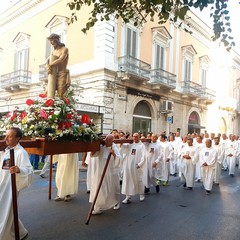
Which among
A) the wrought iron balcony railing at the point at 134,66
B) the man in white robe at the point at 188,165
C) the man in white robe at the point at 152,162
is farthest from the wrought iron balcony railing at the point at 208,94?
the man in white robe at the point at 152,162

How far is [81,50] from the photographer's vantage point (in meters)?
18.5

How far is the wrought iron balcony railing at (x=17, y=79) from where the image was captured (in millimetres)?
22434

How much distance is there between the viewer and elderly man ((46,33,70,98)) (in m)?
6.28

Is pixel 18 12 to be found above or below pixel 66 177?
above

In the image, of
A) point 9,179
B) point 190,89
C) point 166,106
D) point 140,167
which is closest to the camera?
point 9,179

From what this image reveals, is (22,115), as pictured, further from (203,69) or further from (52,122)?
(203,69)

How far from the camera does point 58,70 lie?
21.1ft

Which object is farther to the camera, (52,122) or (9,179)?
(52,122)

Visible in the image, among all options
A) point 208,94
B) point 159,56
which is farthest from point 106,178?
point 208,94

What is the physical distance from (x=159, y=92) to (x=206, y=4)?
1649 centimetres

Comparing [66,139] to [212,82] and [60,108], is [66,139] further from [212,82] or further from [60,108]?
[212,82]

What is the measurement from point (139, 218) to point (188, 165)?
4.49m

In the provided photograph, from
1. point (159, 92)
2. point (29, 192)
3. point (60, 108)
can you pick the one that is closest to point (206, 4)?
point (60, 108)

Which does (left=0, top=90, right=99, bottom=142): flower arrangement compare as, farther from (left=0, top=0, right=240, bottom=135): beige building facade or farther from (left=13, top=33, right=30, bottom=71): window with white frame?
(left=13, top=33, right=30, bottom=71): window with white frame
